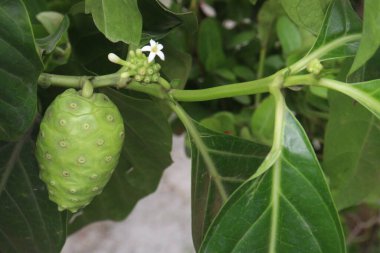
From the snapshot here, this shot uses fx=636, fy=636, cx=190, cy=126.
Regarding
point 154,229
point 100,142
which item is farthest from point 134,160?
point 154,229

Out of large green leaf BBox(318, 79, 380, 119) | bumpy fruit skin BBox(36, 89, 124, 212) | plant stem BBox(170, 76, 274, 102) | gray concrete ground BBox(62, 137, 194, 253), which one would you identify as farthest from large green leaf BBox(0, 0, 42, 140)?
gray concrete ground BBox(62, 137, 194, 253)

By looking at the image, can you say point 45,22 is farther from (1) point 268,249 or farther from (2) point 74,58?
(1) point 268,249

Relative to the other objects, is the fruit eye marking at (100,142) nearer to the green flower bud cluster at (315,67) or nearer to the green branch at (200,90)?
the green branch at (200,90)

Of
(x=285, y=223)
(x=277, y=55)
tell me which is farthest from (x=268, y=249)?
(x=277, y=55)

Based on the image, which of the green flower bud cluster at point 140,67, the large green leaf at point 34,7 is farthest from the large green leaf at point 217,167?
the large green leaf at point 34,7

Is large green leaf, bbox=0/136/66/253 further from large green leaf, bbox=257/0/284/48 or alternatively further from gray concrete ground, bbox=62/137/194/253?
gray concrete ground, bbox=62/137/194/253

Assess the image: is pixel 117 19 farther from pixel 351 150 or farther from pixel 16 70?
pixel 351 150

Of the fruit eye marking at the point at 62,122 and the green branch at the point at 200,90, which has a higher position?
the green branch at the point at 200,90
